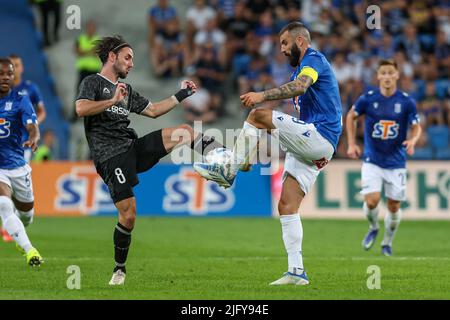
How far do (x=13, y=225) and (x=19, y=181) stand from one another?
0.98 metres

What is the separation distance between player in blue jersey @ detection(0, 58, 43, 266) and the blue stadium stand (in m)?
11.2

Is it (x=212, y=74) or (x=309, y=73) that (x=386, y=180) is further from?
(x=212, y=74)

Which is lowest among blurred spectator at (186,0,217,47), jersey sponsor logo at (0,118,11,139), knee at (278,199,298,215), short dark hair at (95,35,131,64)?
knee at (278,199,298,215)

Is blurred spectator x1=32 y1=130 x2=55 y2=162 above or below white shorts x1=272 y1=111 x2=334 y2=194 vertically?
above

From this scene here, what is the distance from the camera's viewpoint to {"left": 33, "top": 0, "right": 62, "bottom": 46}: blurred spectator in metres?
25.5

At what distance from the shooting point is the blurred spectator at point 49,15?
25.5 meters

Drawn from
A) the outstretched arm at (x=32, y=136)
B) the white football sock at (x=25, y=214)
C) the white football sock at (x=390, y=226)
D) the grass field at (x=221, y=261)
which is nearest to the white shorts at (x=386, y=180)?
the white football sock at (x=390, y=226)

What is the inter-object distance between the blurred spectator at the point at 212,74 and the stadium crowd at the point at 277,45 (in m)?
0.02

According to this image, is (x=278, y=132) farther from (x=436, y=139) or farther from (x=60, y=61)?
(x=60, y=61)

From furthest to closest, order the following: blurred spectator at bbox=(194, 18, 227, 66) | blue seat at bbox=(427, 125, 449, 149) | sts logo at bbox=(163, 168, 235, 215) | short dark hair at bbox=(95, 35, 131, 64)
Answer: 1. blurred spectator at bbox=(194, 18, 227, 66)
2. blue seat at bbox=(427, 125, 449, 149)
3. sts logo at bbox=(163, 168, 235, 215)
4. short dark hair at bbox=(95, 35, 131, 64)

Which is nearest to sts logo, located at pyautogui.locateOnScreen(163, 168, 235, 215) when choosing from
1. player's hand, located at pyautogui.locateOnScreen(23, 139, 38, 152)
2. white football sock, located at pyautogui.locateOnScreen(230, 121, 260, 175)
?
player's hand, located at pyautogui.locateOnScreen(23, 139, 38, 152)

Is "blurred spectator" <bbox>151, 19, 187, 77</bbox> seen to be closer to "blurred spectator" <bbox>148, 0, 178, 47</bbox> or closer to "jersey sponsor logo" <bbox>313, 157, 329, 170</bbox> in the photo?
"blurred spectator" <bbox>148, 0, 178, 47</bbox>

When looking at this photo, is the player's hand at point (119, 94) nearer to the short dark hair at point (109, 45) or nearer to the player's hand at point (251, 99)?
the short dark hair at point (109, 45)

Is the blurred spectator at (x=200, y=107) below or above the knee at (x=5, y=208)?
above
